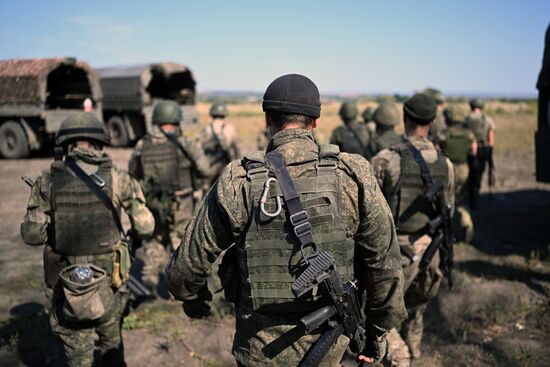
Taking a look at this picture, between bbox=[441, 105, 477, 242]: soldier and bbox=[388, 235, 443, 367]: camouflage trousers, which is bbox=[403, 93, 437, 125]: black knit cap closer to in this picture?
bbox=[388, 235, 443, 367]: camouflage trousers

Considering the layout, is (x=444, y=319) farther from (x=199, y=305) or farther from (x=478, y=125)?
(x=478, y=125)

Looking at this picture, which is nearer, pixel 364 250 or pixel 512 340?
pixel 364 250

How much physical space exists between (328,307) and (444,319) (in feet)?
11.4

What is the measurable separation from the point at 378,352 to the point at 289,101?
1274mm

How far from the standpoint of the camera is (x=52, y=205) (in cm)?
341

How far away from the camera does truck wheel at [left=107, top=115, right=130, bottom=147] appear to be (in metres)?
17.1

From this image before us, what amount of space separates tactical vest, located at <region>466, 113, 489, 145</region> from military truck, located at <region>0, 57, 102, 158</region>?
9638 mm

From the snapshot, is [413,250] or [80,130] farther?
[413,250]

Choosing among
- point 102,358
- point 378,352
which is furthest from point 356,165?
point 102,358

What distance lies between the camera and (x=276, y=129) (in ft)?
7.57

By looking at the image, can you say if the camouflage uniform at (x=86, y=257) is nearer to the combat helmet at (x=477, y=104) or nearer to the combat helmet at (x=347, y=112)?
the combat helmet at (x=347, y=112)

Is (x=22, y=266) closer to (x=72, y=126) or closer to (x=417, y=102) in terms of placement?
(x=72, y=126)

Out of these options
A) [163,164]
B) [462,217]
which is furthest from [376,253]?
[462,217]

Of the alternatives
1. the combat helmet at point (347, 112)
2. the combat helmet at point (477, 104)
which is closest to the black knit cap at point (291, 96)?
the combat helmet at point (347, 112)
